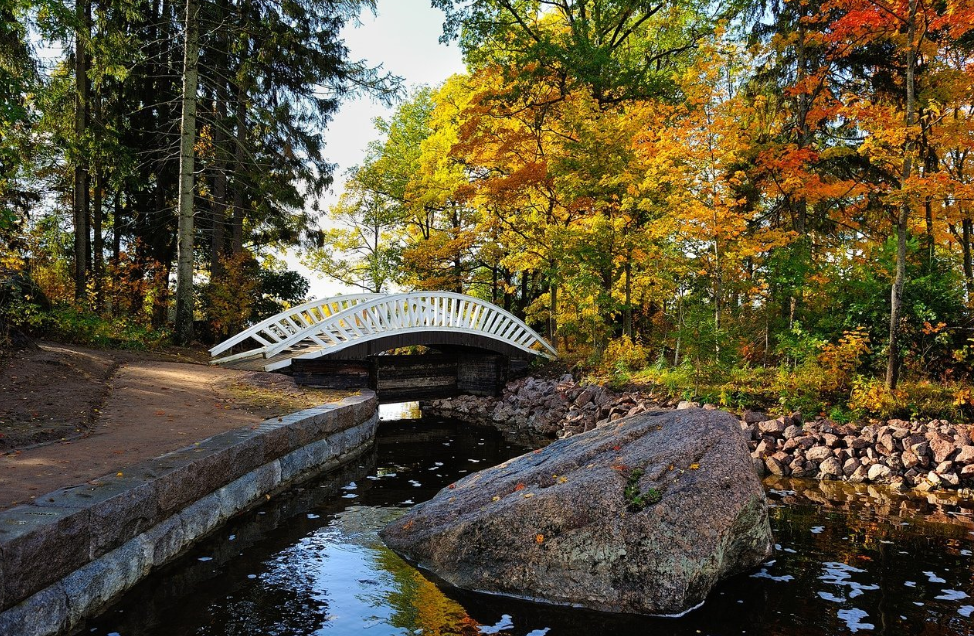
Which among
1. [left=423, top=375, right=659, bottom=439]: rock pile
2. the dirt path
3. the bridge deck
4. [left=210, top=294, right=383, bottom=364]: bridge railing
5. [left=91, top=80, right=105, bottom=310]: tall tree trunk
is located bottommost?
[left=423, top=375, right=659, bottom=439]: rock pile

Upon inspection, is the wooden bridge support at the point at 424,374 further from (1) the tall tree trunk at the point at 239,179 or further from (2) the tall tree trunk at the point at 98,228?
(2) the tall tree trunk at the point at 98,228

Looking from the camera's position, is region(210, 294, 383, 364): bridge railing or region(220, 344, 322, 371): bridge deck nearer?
region(220, 344, 322, 371): bridge deck

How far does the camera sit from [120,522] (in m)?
4.36

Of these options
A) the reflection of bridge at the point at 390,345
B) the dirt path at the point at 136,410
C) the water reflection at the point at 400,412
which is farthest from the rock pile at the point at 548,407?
the dirt path at the point at 136,410

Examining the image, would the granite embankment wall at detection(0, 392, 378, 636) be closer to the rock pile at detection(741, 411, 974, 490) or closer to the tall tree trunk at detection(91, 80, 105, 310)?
the rock pile at detection(741, 411, 974, 490)

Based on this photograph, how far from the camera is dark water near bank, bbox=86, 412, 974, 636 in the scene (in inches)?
168

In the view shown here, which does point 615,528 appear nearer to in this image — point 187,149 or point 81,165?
point 187,149

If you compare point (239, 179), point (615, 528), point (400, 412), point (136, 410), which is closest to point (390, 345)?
point (400, 412)

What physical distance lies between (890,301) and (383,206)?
663 inches

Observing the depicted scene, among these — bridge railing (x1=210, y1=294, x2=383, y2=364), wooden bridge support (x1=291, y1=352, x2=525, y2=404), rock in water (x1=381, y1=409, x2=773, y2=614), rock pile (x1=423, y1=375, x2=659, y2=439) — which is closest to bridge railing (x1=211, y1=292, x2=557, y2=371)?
bridge railing (x1=210, y1=294, x2=383, y2=364)

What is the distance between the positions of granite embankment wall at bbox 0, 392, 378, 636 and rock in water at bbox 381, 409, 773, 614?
180 cm

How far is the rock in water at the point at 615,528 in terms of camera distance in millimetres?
4539

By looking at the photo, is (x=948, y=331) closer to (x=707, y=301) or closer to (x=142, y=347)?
(x=707, y=301)

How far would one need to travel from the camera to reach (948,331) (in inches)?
389
